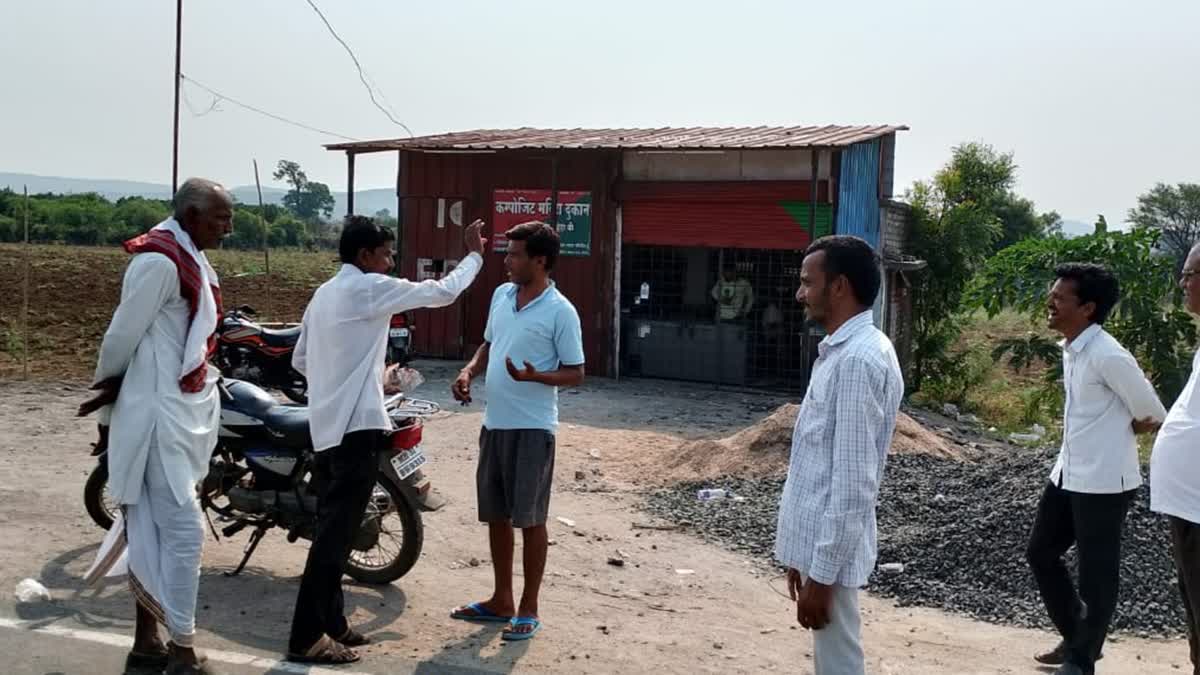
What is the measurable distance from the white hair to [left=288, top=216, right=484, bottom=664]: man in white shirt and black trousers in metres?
0.58

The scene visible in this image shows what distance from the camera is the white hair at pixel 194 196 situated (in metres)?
4.52

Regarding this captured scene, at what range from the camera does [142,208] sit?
53531mm

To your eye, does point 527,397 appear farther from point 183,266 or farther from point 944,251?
point 944,251

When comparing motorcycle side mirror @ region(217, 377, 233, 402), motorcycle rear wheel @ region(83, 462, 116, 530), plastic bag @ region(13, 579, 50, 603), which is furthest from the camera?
motorcycle rear wheel @ region(83, 462, 116, 530)

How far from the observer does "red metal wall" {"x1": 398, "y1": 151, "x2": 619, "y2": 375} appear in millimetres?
16109

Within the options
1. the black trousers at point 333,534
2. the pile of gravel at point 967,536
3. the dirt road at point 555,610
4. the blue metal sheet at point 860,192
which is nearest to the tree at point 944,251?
the blue metal sheet at point 860,192

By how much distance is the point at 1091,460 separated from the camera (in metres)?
4.64

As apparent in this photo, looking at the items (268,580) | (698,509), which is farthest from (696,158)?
(268,580)

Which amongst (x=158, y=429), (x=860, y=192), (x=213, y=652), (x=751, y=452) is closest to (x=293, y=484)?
(x=213, y=652)

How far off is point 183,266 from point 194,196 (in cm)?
29

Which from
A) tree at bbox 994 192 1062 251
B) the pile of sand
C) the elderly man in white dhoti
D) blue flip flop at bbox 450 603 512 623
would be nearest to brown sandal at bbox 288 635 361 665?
the elderly man in white dhoti

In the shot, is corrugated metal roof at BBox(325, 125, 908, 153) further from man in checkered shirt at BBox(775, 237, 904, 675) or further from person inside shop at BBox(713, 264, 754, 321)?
man in checkered shirt at BBox(775, 237, 904, 675)

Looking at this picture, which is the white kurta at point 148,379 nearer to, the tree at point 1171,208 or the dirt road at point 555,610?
the dirt road at point 555,610

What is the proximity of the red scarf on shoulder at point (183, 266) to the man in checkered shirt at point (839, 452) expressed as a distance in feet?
8.13
